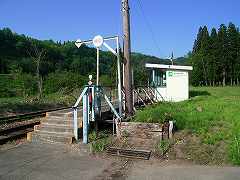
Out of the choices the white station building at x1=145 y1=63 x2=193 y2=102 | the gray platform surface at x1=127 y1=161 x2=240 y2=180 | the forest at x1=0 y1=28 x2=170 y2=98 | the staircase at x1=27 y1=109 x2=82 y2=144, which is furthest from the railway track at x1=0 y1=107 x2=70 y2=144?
the forest at x1=0 y1=28 x2=170 y2=98

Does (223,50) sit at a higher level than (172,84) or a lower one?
higher

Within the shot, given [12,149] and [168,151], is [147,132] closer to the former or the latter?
[168,151]

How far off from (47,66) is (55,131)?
62763 millimetres

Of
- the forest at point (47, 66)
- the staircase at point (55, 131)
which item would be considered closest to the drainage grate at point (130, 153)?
the staircase at point (55, 131)

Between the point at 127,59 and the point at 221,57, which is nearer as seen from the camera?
the point at 127,59

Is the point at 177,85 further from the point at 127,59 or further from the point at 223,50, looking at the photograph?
the point at 223,50

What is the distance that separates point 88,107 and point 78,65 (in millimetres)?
68560

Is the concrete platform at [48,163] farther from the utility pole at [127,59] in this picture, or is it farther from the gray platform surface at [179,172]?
the utility pole at [127,59]

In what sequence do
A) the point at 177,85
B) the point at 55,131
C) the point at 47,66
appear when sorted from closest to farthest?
the point at 55,131 → the point at 177,85 → the point at 47,66

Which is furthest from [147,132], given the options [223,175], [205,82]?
[205,82]

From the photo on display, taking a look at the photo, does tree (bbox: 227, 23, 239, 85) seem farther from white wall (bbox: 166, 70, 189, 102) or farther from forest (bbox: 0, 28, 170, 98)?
white wall (bbox: 166, 70, 189, 102)

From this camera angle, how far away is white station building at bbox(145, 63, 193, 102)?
2480cm

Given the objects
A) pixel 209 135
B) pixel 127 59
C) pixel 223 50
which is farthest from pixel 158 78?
pixel 223 50

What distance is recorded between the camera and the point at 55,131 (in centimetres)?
1230
